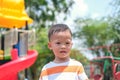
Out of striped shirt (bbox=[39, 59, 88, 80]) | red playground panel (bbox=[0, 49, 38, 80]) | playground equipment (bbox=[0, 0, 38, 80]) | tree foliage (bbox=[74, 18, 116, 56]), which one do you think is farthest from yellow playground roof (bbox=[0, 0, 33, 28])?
tree foliage (bbox=[74, 18, 116, 56])

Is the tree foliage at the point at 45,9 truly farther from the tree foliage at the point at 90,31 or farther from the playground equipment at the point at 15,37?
the playground equipment at the point at 15,37

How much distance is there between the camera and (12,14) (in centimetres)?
950

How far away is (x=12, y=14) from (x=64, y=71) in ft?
22.8

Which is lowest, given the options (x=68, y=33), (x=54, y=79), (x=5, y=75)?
(x=5, y=75)

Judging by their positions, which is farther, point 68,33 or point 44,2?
point 44,2

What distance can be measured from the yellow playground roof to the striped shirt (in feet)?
21.8

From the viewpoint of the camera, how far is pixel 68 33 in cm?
271

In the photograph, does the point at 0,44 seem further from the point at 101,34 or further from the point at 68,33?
the point at 101,34

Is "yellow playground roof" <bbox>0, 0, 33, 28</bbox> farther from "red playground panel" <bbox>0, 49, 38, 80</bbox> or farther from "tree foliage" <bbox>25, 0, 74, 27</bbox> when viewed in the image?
"tree foliage" <bbox>25, 0, 74, 27</bbox>

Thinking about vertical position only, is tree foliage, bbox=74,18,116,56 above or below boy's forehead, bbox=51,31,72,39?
below

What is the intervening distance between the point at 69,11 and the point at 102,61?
13559mm

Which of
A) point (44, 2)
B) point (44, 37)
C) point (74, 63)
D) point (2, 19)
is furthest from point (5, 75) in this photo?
point (44, 37)

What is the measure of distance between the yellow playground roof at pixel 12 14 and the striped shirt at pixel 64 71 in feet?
21.8

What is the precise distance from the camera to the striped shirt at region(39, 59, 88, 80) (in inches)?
106
